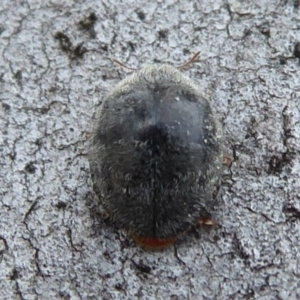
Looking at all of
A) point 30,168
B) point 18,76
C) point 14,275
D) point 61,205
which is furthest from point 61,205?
point 18,76

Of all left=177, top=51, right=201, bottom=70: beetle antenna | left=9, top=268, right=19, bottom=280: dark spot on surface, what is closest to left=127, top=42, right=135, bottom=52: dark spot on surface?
left=177, top=51, right=201, bottom=70: beetle antenna

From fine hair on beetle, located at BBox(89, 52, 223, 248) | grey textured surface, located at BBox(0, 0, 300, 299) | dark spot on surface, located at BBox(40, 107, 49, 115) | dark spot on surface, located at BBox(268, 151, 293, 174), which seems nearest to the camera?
fine hair on beetle, located at BBox(89, 52, 223, 248)

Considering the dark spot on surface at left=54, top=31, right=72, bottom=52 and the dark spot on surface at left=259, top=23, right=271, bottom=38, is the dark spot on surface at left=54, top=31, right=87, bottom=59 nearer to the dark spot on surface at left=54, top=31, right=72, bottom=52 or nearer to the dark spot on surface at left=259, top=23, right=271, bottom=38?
the dark spot on surface at left=54, top=31, right=72, bottom=52

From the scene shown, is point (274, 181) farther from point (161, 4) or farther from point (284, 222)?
point (161, 4)

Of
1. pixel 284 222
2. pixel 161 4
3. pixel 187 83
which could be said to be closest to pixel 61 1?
pixel 161 4

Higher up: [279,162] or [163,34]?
[163,34]

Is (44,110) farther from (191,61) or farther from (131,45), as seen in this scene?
(191,61)
